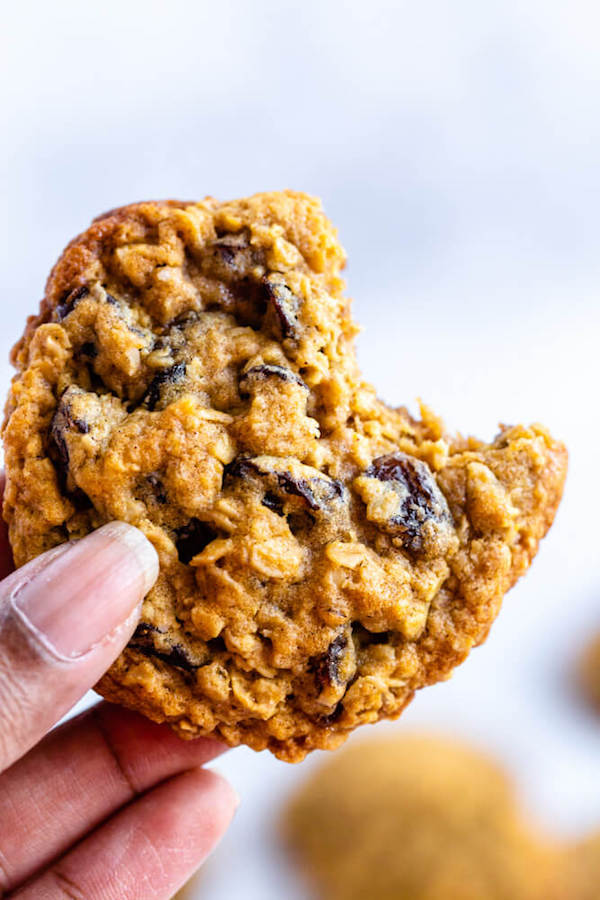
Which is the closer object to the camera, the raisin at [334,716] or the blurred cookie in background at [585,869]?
the raisin at [334,716]

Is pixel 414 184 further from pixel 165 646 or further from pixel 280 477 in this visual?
pixel 165 646

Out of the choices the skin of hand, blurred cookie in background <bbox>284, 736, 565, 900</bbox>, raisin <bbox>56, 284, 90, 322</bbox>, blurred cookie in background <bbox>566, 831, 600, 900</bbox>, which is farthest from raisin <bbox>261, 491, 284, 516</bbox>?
blurred cookie in background <bbox>566, 831, 600, 900</bbox>

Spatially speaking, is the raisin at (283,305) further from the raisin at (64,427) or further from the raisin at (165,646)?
the raisin at (165,646)

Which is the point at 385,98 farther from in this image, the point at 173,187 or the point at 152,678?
the point at 152,678

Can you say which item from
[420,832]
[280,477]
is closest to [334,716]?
[280,477]

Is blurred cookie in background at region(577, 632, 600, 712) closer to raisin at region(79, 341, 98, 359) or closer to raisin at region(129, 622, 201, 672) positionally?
raisin at region(129, 622, 201, 672)

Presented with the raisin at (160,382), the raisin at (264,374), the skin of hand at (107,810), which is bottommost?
the skin of hand at (107,810)

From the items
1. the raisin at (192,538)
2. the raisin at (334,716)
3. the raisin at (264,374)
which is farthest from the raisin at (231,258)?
the raisin at (334,716)

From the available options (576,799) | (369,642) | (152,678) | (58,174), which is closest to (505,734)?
(576,799)
